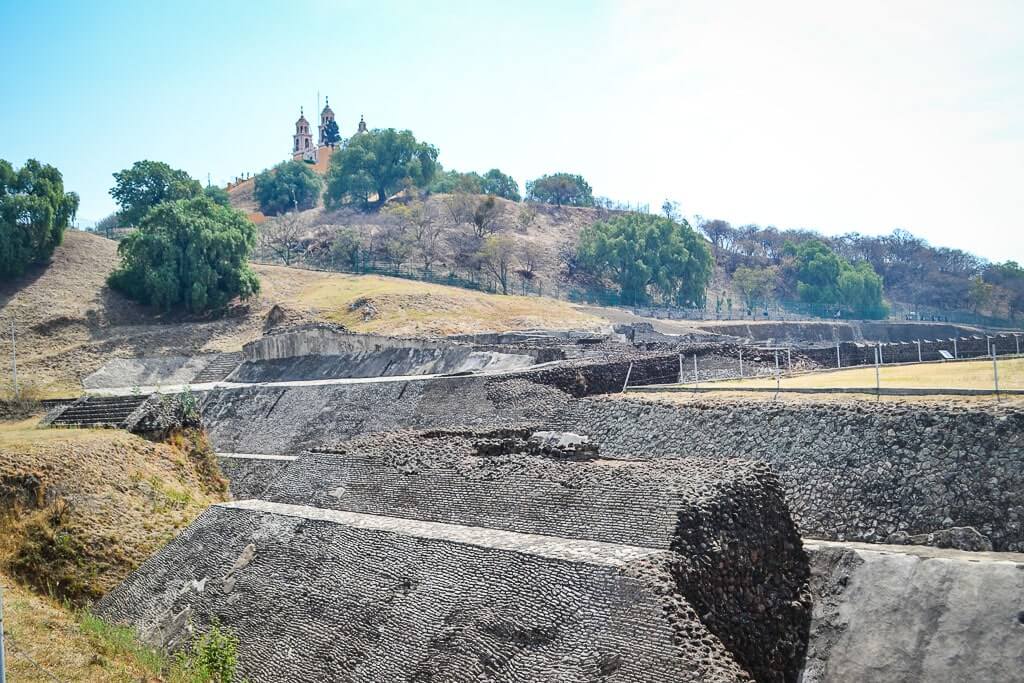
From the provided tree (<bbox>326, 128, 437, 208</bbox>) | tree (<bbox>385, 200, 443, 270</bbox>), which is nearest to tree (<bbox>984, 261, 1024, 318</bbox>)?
tree (<bbox>385, 200, 443, 270</bbox>)

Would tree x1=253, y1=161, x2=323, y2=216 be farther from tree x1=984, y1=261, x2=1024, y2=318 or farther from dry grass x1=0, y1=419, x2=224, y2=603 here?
dry grass x1=0, y1=419, x2=224, y2=603

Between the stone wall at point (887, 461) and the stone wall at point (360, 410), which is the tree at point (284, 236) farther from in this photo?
the stone wall at point (887, 461)

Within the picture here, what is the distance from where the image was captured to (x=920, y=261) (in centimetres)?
11744

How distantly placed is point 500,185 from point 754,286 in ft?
155

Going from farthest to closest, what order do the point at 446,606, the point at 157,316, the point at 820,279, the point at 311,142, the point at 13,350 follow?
the point at 311,142 < the point at 820,279 < the point at 157,316 < the point at 13,350 < the point at 446,606

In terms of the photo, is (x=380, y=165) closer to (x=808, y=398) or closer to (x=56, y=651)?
(x=808, y=398)

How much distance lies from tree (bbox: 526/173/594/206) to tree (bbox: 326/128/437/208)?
66.6 ft

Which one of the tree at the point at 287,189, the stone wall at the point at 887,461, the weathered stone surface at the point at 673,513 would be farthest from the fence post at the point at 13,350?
the tree at the point at 287,189

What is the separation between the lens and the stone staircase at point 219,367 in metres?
47.9

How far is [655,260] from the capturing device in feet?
279

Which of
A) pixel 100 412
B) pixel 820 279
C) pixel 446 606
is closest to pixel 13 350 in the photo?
pixel 100 412

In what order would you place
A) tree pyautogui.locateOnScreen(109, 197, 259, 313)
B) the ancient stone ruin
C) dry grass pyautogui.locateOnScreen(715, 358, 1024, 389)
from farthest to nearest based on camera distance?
tree pyautogui.locateOnScreen(109, 197, 259, 313) → dry grass pyautogui.locateOnScreen(715, 358, 1024, 389) → the ancient stone ruin

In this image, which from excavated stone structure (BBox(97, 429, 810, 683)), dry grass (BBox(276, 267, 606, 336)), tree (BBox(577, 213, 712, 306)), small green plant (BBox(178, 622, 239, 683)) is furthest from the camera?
tree (BBox(577, 213, 712, 306))

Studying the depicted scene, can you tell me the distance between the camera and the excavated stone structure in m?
11.0
